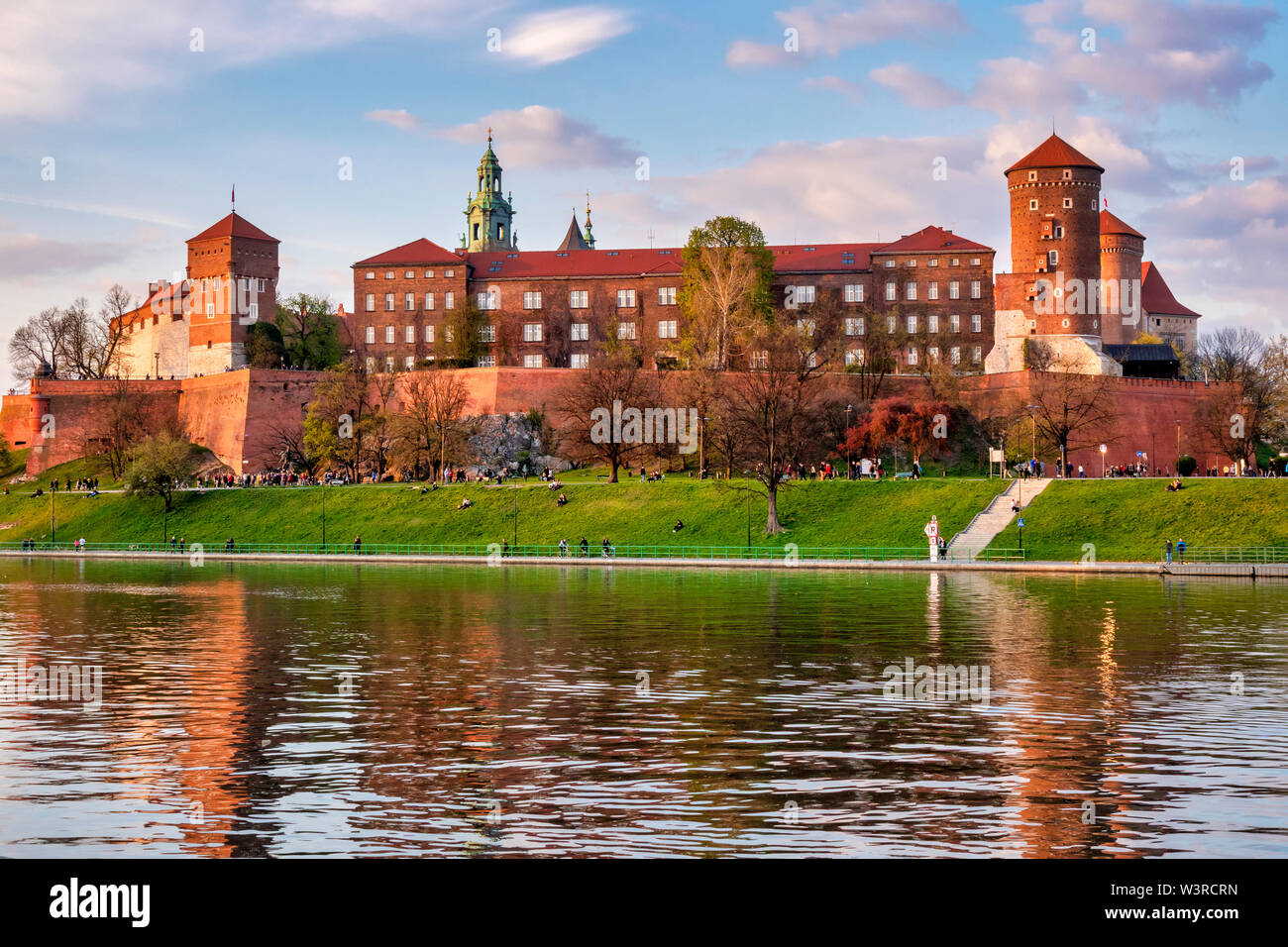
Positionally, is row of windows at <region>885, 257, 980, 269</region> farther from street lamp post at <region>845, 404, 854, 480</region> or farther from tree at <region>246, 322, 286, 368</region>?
tree at <region>246, 322, 286, 368</region>

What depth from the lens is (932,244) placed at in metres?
109

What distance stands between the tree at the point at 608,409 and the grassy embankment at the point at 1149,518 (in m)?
26.1

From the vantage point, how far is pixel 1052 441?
267ft

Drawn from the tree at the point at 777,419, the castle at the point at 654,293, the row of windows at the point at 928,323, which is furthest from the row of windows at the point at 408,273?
the tree at the point at 777,419

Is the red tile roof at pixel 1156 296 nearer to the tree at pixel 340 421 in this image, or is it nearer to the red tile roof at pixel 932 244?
the red tile roof at pixel 932 244

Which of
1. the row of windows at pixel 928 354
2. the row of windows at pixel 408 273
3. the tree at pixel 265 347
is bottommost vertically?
the row of windows at pixel 928 354

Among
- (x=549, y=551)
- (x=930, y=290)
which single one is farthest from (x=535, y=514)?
(x=930, y=290)

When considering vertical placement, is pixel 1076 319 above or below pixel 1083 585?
above

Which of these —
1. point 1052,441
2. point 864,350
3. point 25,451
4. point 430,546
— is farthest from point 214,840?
point 25,451

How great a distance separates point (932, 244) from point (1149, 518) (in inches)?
2117

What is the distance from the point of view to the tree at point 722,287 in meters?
94.9

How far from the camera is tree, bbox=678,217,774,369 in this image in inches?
3735
